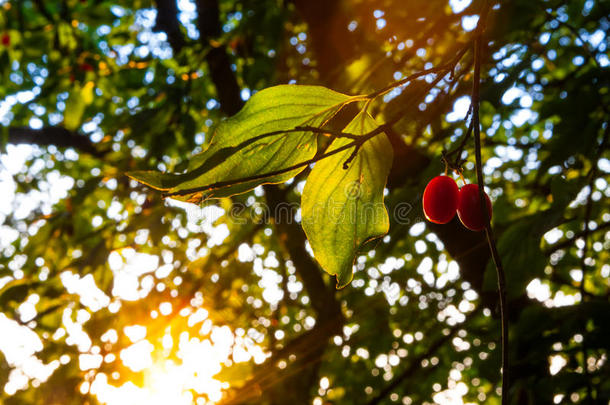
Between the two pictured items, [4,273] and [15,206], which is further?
[15,206]

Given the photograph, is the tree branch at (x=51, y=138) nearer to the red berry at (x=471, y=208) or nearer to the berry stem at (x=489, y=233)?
the red berry at (x=471, y=208)

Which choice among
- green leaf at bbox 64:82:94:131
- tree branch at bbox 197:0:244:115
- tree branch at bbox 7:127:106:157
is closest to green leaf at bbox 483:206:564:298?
tree branch at bbox 197:0:244:115

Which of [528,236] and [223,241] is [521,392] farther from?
[223,241]

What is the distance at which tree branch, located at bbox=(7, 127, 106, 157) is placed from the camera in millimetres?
5007

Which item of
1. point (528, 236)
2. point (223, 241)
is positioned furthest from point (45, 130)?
point (528, 236)

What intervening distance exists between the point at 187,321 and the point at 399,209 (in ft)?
10.5

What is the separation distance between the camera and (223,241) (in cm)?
436

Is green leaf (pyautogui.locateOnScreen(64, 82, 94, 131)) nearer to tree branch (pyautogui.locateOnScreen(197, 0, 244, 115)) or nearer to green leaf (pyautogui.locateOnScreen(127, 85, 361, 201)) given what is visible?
tree branch (pyautogui.locateOnScreen(197, 0, 244, 115))

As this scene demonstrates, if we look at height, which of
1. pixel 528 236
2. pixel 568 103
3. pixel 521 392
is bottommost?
pixel 521 392

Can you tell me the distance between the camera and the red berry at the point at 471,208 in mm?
872

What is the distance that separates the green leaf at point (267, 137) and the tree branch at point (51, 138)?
15.7ft

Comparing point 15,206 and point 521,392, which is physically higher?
point 15,206

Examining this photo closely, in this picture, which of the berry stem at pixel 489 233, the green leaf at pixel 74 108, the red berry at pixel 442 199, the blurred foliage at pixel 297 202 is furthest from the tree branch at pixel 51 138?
the berry stem at pixel 489 233

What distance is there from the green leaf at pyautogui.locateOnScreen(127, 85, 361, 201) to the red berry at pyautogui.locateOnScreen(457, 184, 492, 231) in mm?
320
